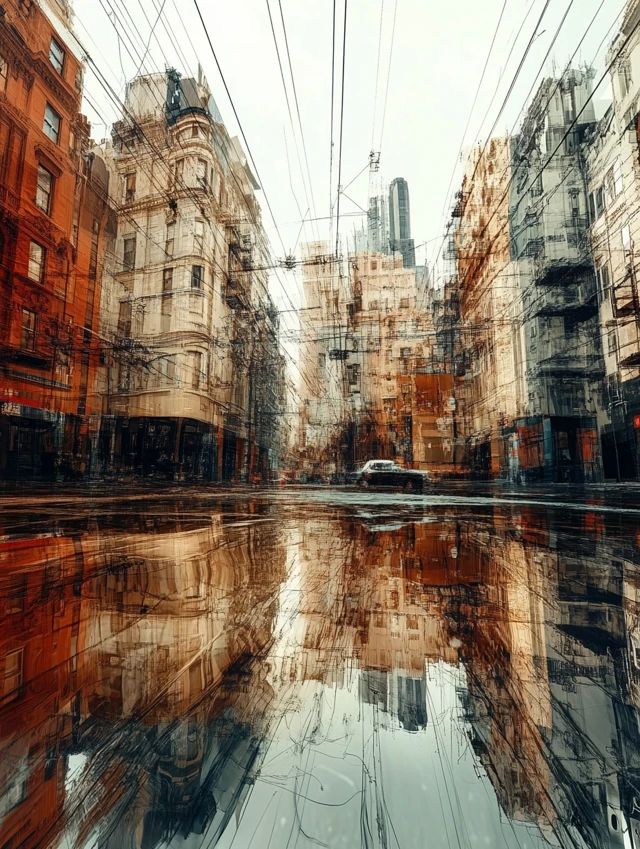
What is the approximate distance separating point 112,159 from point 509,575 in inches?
771

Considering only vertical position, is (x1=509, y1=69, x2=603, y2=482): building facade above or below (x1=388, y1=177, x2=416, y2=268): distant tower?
below

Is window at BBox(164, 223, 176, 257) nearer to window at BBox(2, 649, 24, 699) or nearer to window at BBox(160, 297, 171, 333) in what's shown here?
window at BBox(160, 297, 171, 333)

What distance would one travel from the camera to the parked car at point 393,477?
1552 centimetres

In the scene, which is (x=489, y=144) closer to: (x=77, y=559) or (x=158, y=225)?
(x=158, y=225)

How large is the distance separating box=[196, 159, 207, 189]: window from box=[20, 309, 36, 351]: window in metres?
10.0

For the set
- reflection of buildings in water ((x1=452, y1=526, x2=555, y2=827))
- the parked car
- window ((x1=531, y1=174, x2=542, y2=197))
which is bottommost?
reflection of buildings in water ((x1=452, y1=526, x2=555, y2=827))

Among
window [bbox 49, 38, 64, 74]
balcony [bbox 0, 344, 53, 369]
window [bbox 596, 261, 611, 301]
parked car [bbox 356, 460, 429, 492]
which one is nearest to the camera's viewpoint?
balcony [bbox 0, 344, 53, 369]

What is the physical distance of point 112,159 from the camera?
1609 cm

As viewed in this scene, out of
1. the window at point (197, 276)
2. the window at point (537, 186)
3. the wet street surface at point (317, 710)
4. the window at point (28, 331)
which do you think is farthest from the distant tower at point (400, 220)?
the wet street surface at point (317, 710)

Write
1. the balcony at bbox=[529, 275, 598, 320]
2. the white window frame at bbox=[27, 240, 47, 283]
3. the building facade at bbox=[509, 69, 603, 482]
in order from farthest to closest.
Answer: the balcony at bbox=[529, 275, 598, 320]
the building facade at bbox=[509, 69, 603, 482]
the white window frame at bbox=[27, 240, 47, 283]

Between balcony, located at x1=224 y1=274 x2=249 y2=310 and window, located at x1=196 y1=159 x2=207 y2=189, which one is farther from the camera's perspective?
balcony, located at x1=224 y1=274 x2=249 y2=310

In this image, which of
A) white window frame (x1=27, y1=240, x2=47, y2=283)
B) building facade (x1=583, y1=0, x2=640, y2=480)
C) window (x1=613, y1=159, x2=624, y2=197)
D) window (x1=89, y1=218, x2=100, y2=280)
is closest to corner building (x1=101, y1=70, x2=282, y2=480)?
window (x1=89, y1=218, x2=100, y2=280)

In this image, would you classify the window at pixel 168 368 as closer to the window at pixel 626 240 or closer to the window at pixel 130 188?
the window at pixel 130 188

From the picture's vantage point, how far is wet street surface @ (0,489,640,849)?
71 centimetres
